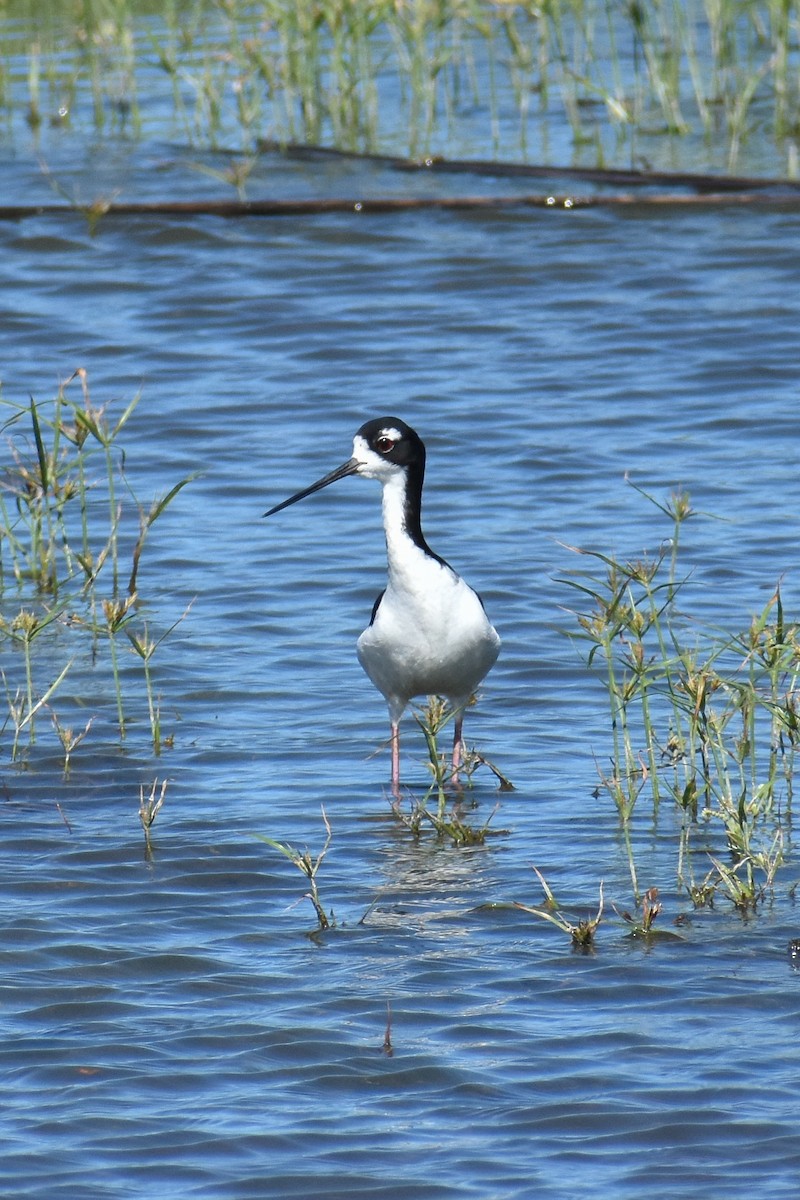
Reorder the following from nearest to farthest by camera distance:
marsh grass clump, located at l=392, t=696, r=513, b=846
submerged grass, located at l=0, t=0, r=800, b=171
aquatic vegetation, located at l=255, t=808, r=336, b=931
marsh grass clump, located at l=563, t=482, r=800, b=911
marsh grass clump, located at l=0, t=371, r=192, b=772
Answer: aquatic vegetation, located at l=255, t=808, r=336, b=931, marsh grass clump, located at l=563, t=482, r=800, b=911, marsh grass clump, located at l=392, t=696, r=513, b=846, marsh grass clump, located at l=0, t=371, r=192, b=772, submerged grass, located at l=0, t=0, r=800, b=171

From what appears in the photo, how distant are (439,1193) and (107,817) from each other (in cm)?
235

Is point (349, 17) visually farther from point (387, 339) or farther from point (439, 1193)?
point (439, 1193)

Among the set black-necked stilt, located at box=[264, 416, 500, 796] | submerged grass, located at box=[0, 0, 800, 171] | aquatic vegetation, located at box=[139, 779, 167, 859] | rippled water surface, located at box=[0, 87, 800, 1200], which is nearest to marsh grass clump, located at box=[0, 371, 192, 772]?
rippled water surface, located at box=[0, 87, 800, 1200]

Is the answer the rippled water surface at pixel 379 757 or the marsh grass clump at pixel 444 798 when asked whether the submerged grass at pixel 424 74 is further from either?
the marsh grass clump at pixel 444 798

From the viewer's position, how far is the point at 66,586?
25.8ft

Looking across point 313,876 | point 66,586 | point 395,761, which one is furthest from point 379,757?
point 66,586

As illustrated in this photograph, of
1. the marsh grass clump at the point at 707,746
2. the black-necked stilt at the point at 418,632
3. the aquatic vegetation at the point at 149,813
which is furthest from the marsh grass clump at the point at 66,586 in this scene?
the marsh grass clump at the point at 707,746

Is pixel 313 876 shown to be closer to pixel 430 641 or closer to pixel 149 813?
pixel 149 813

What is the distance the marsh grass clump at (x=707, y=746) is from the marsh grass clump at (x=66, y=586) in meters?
1.44

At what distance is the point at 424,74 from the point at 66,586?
27.5 ft

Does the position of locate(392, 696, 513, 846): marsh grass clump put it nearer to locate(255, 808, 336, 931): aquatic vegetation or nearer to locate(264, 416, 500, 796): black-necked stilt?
locate(264, 416, 500, 796): black-necked stilt

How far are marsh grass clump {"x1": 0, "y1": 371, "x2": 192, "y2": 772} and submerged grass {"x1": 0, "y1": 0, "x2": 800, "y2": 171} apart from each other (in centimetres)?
464

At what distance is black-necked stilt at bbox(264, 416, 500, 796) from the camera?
614 centimetres

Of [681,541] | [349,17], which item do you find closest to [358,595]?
[681,541]
